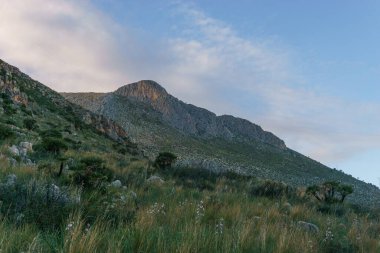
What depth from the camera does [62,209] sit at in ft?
16.1

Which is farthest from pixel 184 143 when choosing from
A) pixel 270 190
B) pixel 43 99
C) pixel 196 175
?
pixel 270 190

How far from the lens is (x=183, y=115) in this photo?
125562 mm

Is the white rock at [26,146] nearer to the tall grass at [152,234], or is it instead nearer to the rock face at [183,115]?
the tall grass at [152,234]

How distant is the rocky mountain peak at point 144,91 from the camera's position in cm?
11856

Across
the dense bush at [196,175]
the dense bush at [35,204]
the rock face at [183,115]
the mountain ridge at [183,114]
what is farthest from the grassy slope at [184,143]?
the dense bush at [35,204]

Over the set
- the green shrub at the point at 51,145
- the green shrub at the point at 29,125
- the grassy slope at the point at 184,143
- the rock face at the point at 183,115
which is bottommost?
the green shrub at the point at 51,145

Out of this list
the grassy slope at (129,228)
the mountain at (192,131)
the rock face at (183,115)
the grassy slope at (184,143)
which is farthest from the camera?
the rock face at (183,115)

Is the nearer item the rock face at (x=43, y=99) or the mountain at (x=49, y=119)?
the mountain at (x=49, y=119)

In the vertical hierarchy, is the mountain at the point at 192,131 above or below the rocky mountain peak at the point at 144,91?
below

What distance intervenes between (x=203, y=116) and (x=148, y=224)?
127 m

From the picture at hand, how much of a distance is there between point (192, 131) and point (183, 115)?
7714 millimetres

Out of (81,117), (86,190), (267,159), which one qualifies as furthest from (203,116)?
(86,190)

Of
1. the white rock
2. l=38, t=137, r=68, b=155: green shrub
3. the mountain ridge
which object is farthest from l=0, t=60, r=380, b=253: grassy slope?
the mountain ridge

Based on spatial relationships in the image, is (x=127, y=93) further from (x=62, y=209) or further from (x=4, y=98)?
(x=62, y=209)
